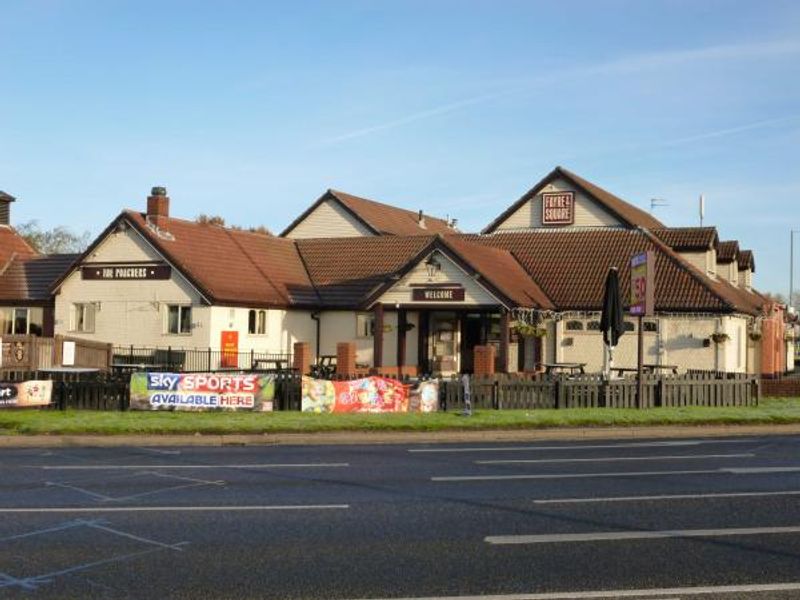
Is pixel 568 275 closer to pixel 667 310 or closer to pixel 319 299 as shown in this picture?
pixel 667 310

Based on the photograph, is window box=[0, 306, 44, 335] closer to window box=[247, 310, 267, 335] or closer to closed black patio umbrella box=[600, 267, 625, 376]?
window box=[247, 310, 267, 335]

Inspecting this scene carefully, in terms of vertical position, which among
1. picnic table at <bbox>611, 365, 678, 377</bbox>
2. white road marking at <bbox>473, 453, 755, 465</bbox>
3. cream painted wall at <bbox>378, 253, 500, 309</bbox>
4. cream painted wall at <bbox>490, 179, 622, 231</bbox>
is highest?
cream painted wall at <bbox>490, 179, 622, 231</bbox>

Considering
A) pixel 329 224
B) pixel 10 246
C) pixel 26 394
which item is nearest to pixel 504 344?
pixel 26 394

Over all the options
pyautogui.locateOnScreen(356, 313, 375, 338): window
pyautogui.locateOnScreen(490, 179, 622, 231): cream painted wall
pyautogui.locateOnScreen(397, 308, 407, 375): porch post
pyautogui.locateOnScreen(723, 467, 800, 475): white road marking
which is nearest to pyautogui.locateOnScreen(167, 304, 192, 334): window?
pyautogui.locateOnScreen(356, 313, 375, 338): window

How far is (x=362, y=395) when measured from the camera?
23859 mm

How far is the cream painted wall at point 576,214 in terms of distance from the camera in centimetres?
4503

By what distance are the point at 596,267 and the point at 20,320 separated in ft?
80.4

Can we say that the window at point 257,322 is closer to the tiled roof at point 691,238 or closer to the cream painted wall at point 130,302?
the cream painted wall at point 130,302

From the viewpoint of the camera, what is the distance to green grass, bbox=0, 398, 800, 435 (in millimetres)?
20266

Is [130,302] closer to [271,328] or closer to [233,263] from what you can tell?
[233,263]

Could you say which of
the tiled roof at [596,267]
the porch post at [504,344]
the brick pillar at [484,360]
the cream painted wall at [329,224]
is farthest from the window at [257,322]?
the cream painted wall at [329,224]

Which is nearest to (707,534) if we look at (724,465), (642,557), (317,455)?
(642,557)

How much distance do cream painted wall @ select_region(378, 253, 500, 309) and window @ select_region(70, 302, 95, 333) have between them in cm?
1210

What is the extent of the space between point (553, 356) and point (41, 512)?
2840 cm
